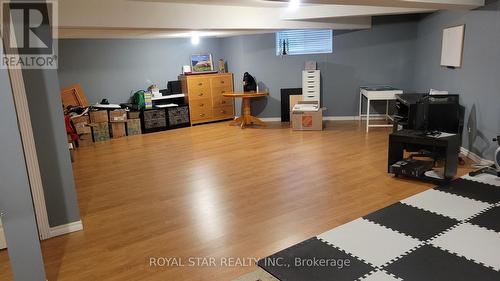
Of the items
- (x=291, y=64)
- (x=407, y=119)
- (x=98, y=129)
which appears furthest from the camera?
(x=291, y=64)

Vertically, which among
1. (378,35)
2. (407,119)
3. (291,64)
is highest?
(378,35)

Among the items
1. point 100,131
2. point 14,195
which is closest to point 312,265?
point 14,195

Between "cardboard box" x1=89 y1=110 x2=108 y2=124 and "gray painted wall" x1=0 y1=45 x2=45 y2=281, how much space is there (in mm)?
4828

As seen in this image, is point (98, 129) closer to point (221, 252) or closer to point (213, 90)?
point (213, 90)

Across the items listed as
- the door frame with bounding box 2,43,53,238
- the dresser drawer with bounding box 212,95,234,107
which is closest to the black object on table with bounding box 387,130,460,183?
the door frame with bounding box 2,43,53,238

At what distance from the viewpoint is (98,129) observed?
6.73m

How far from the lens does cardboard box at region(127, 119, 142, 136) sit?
713 cm

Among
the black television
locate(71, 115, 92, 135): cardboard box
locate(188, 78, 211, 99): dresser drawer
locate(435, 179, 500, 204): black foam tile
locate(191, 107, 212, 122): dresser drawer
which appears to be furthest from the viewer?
locate(191, 107, 212, 122): dresser drawer

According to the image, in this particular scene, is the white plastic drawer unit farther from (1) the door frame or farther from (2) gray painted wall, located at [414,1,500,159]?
(1) the door frame

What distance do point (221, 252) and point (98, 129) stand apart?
16.1ft

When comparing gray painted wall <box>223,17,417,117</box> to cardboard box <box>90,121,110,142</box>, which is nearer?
cardboard box <box>90,121,110,142</box>

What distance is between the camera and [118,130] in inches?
276

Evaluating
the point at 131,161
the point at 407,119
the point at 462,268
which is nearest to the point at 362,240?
the point at 462,268

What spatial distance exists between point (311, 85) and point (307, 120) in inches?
37.4
